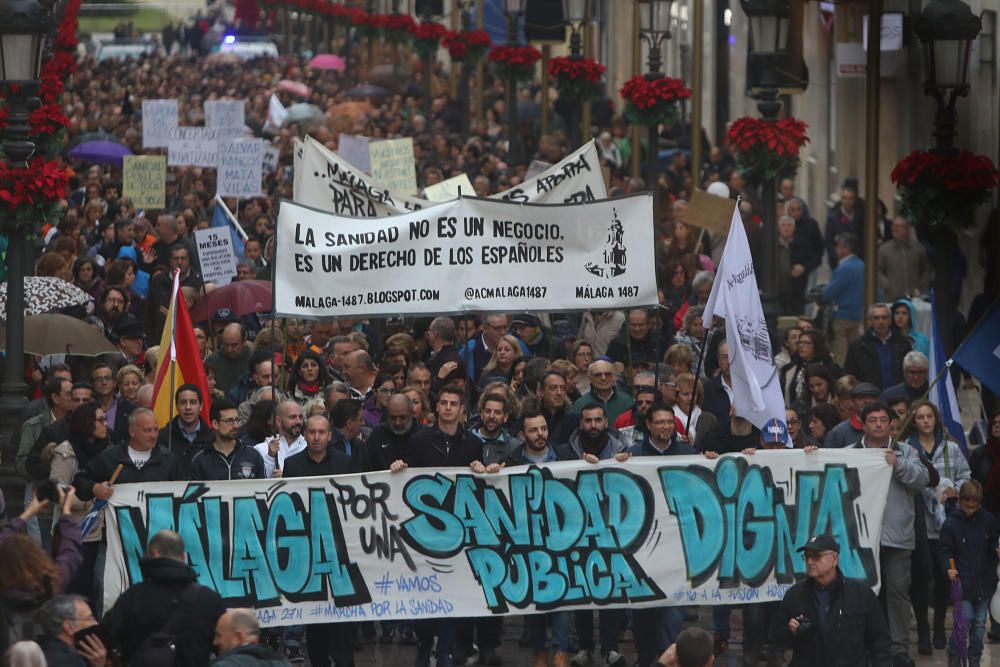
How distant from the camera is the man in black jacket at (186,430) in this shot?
1285 centimetres

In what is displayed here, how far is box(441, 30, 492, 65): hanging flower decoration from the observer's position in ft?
141

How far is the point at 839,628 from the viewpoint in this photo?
414 inches

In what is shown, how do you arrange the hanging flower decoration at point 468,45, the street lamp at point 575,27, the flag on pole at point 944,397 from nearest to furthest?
the flag on pole at point 944,397 → the street lamp at point 575,27 → the hanging flower decoration at point 468,45

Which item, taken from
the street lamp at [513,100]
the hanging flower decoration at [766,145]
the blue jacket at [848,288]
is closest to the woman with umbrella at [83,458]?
the hanging flower decoration at [766,145]

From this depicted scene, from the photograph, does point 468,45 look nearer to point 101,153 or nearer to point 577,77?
point 101,153

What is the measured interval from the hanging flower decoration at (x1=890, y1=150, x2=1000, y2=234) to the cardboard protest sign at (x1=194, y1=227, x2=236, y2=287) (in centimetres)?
567

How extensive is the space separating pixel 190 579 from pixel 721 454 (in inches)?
140

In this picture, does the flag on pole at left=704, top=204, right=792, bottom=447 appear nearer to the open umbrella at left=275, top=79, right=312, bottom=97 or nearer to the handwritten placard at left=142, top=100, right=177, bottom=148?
the handwritten placard at left=142, top=100, right=177, bottom=148

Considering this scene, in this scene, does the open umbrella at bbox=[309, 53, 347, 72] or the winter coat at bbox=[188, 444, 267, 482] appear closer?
the winter coat at bbox=[188, 444, 267, 482]

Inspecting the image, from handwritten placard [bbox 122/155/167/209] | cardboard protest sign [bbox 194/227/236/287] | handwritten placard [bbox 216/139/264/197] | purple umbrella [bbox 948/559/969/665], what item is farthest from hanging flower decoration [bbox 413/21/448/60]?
purple umbrella [bbox 948/559/969/665]

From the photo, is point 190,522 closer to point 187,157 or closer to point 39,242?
point 39,242

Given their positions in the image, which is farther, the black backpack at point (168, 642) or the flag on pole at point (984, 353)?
the flag on pole at point (984, 353)

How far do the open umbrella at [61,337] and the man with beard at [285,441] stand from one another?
3.32 meters

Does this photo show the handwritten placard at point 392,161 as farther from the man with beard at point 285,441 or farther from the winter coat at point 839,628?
the winter coat at point 839,628
